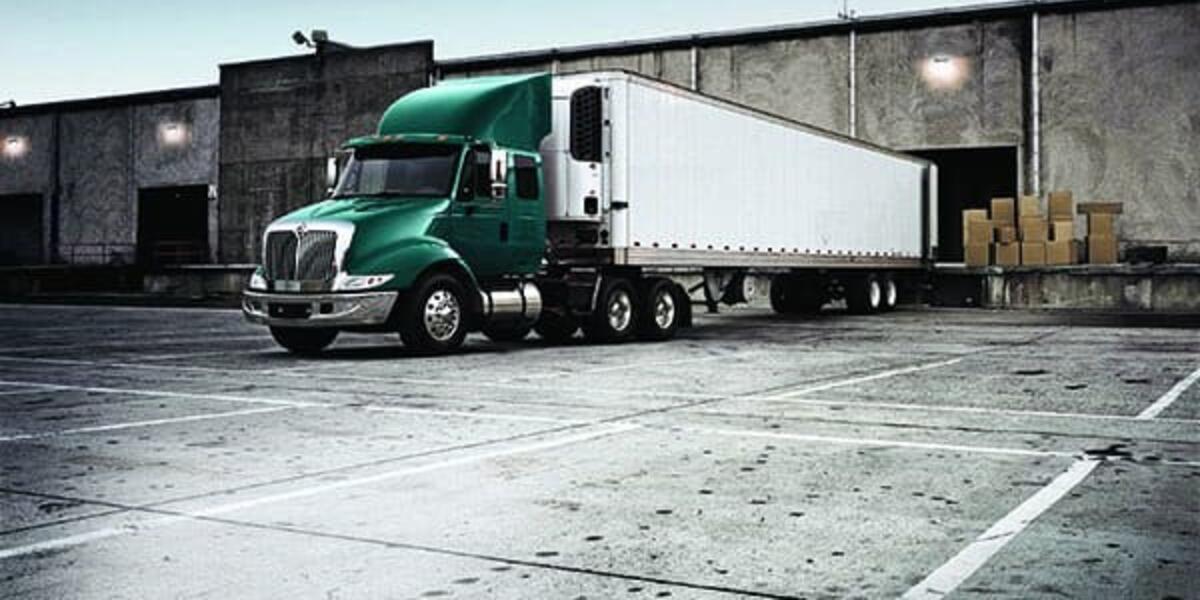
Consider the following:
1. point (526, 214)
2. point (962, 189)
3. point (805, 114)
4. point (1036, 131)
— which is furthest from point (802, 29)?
point (526, 214)

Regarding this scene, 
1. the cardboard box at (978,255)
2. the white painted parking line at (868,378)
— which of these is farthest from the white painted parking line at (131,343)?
the cardboard box at (978,255)

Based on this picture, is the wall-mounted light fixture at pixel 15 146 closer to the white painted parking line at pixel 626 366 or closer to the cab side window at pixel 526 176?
the cab side window at pixel 526 176

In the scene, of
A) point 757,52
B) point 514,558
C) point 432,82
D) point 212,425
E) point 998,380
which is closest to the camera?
point 514,558

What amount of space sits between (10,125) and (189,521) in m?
56.3

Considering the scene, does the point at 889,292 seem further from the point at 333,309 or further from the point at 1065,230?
the point at 333,309

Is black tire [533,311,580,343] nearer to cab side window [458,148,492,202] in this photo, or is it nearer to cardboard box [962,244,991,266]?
cab side window [458,148,492,202]

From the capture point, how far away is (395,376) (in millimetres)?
13188

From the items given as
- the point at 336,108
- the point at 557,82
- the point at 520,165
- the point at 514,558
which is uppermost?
the point at 336,108

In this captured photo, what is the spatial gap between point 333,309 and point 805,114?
25.8 meters

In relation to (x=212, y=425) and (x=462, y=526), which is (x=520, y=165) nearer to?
(x=212, y=425)

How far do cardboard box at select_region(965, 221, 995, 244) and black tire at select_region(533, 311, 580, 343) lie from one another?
17.7m

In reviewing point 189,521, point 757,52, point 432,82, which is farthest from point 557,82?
point 432,82

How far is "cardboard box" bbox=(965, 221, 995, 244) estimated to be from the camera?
33281 millimetres

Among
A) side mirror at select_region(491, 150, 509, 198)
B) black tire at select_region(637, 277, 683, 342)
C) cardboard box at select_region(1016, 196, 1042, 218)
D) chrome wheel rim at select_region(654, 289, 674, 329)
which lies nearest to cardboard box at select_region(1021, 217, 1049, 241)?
cardboard box at select_region(1016, 196, 1042, 218)
